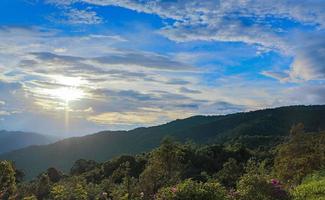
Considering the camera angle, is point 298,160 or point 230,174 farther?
point 230,174

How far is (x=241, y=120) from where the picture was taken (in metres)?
179

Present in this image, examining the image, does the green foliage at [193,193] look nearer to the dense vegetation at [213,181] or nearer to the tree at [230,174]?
the dense vegetation at [213,181]

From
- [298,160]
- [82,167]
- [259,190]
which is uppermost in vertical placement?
[298,160]

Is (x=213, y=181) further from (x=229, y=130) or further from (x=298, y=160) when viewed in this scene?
(x=229, y=130)

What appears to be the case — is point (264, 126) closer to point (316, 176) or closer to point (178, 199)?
point (316, 176)

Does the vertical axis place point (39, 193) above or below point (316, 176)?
below

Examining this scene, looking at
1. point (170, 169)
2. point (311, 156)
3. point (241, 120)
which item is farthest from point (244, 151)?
point (241, 120)

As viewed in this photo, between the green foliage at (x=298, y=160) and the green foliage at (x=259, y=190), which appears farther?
the green foliage at (x=298, y=160)

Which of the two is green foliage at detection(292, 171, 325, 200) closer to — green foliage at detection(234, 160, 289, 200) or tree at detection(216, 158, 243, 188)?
green foliage at detection(234, 160, 289, 200)

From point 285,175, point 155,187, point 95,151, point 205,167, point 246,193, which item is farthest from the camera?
point 95,151

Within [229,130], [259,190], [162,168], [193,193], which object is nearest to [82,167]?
[162,168]

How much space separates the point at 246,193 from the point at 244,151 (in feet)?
247

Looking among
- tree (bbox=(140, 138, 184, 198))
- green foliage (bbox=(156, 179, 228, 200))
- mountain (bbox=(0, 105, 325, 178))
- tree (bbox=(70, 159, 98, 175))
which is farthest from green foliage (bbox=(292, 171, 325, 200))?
mountain (bbox=(0, 105, 325, 178))

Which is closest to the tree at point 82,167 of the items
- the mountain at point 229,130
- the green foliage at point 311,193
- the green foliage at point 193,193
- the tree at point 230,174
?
the tree at point 230,174
